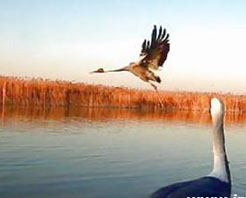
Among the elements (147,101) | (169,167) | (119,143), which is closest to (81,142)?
(119,143)

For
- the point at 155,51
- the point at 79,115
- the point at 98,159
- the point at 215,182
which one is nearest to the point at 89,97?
the point at 79,115

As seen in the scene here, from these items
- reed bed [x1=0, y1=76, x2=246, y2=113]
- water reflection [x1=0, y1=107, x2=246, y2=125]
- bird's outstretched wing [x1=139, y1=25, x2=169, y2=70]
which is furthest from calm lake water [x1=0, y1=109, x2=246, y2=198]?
reed bed [x1=0, y1=76, x2=246, y2=113]

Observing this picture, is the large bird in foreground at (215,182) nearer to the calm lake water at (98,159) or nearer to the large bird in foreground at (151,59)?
the large bird in foreground at (151,59)

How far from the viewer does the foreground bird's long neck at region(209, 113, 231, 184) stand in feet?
13.6

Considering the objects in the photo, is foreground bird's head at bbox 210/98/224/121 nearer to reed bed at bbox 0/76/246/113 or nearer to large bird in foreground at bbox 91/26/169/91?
large bird in foreground at bbox 91/26/169/91

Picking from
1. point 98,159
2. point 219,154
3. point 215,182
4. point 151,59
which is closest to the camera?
point 215,182

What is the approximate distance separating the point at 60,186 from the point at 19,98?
69.0ft

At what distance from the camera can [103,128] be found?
18.0 metres

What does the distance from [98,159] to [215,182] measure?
23.0ft

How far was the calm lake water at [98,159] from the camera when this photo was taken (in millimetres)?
7996

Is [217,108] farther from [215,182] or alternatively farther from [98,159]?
[98,159]

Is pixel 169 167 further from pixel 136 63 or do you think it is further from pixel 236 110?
pixel 236 110

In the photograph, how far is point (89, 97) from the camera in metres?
32.1

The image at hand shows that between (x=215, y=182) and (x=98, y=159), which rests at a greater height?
(x=215, y=182)
